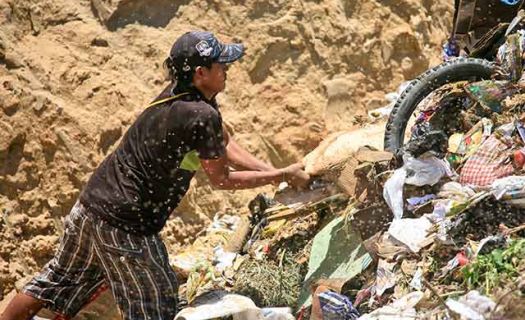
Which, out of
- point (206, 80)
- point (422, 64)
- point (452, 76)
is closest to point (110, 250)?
point (206, 80)

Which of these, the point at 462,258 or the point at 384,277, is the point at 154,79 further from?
the point at 462,258

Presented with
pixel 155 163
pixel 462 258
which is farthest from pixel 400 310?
pixel 155 163

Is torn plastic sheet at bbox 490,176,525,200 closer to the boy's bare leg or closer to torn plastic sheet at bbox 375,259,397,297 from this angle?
torn plastic sheet at bbox 375,259,397,297

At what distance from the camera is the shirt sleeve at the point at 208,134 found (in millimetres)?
4410

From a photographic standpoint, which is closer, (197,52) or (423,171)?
(197,52)

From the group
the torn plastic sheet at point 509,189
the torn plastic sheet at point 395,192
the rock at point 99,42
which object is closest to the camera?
the torn plastic sheet at point 509,189

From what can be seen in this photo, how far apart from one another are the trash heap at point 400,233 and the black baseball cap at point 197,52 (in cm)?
131

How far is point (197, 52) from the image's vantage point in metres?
4.50

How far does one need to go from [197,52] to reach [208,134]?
42 centimetres

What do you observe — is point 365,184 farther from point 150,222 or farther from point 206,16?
point 206,16

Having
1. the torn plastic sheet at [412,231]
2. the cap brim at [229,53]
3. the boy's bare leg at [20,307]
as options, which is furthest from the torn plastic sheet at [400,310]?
the boy's bare leg at [20,307]

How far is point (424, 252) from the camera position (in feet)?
16.3

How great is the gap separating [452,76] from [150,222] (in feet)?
7.59

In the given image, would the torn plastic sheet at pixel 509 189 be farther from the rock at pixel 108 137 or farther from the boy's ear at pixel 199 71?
the rock at pixel 108 137
